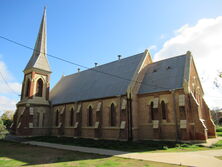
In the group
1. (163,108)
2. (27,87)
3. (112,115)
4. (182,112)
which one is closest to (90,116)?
(112,115)

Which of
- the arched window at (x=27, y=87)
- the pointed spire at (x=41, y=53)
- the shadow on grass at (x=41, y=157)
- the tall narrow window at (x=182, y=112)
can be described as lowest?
the shadow on grass at (x=41, y=157)

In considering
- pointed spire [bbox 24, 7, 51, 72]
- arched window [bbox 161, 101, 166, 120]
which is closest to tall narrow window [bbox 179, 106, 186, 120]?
arched window [bbox 161, 101, 166, 120]

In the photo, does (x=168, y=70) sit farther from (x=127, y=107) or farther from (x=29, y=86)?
(x=29, y=86)

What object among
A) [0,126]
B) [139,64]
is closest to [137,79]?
[139,64]

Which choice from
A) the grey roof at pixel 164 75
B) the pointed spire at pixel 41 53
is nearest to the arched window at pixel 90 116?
the grey roof at pixel 164 75

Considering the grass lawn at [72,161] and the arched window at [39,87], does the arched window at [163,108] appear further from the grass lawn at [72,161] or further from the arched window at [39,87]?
the arched window at [39,87]

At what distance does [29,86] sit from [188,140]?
91.2 feet

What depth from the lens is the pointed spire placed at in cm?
3419

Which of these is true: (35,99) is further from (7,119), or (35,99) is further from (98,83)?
(7,119)

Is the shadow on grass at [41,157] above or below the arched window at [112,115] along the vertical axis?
below

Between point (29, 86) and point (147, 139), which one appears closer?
point (147, 139)

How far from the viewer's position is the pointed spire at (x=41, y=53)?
112ft

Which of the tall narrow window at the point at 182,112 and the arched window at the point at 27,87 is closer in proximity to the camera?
the tall narrow window at the point at 182,112

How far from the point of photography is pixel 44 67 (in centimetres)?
3478
